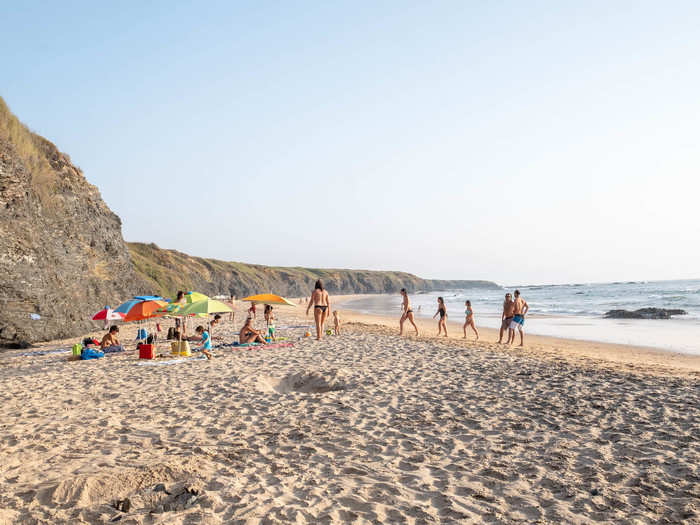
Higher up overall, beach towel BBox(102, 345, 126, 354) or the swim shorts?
the swim shorts

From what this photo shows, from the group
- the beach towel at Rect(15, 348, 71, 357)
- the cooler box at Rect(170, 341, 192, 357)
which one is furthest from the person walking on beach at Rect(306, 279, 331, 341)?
the beach towel at Rect(15, 348, 71, 357)

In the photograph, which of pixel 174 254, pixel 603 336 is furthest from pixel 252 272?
pixel 603 336

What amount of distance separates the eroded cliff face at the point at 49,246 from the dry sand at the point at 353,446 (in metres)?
5.70

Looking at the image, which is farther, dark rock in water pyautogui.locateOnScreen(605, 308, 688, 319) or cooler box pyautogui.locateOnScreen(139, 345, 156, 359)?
dark rock in water pyautogui.locateOnScreen(605, 308, 688, 319)

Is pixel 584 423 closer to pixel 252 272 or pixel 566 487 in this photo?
pixel 566 487

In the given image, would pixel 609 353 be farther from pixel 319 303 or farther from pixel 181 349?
pixel 181 349

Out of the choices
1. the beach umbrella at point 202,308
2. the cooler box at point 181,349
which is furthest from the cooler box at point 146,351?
the beach umbrella at point 202,308

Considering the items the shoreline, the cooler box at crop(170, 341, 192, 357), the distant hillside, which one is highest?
the distant hillside

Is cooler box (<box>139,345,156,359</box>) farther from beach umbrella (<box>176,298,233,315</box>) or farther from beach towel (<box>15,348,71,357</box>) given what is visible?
beach towel (<box>15,348,71,357</box>)

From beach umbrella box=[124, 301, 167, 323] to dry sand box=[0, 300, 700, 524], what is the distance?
3.22 meters

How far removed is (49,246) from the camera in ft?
53.7

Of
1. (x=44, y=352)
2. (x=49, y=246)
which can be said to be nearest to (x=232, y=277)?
(x=49, y=246)

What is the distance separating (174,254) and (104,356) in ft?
163

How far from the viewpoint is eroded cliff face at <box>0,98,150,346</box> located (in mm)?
13695
